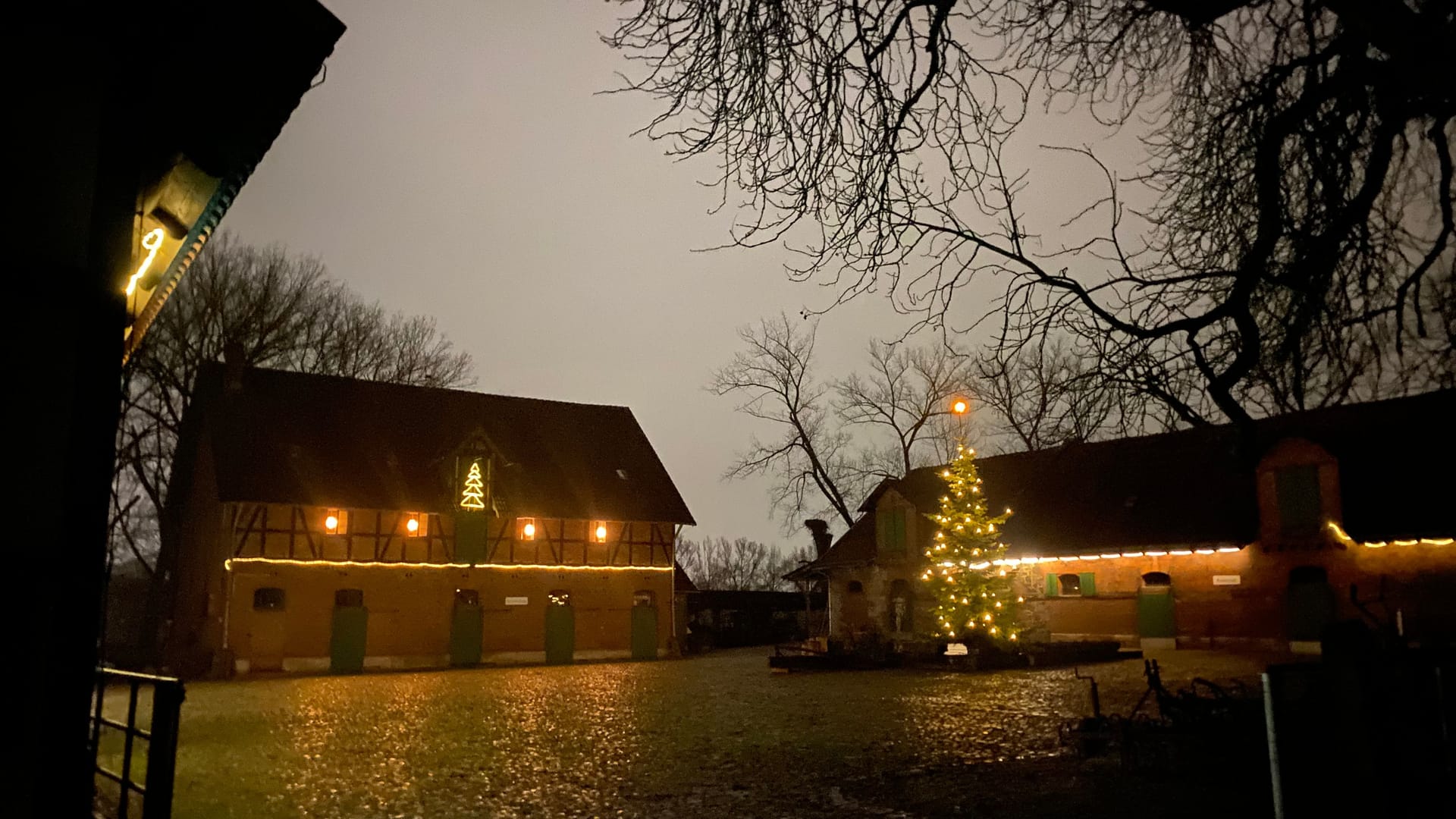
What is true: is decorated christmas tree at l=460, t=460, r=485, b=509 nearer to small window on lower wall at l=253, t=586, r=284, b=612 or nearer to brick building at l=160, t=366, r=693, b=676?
brick building at l=160, t=366, r=693, b=676

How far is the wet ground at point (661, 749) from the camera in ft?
28.9

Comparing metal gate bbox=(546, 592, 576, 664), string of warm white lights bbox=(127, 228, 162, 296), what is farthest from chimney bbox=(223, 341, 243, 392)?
string of warm white lights bbox=(127, 228, 162, 296)

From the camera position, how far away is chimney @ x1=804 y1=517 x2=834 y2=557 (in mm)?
42844

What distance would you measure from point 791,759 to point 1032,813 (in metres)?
3.66

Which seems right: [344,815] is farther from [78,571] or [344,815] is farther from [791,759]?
[78,571]

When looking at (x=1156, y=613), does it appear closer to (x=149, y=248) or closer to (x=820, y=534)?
(x=820, y=534)

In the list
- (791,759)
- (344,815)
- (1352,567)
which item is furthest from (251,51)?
(1352,567)

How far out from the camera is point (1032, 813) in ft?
26.0

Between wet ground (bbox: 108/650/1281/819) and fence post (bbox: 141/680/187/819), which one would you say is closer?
fence post (bbox: 141/680/187/819)

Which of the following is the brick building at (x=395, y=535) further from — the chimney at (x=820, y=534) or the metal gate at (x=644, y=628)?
the chimney at (x=820, y=534)

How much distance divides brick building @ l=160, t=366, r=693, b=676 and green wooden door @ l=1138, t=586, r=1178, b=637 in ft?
49.0

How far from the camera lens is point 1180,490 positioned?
98.0 ft

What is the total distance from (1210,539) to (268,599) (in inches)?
984

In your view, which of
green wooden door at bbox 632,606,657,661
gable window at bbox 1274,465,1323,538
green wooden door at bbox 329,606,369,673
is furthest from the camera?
green wooden door at bbox 632,606,657,661
